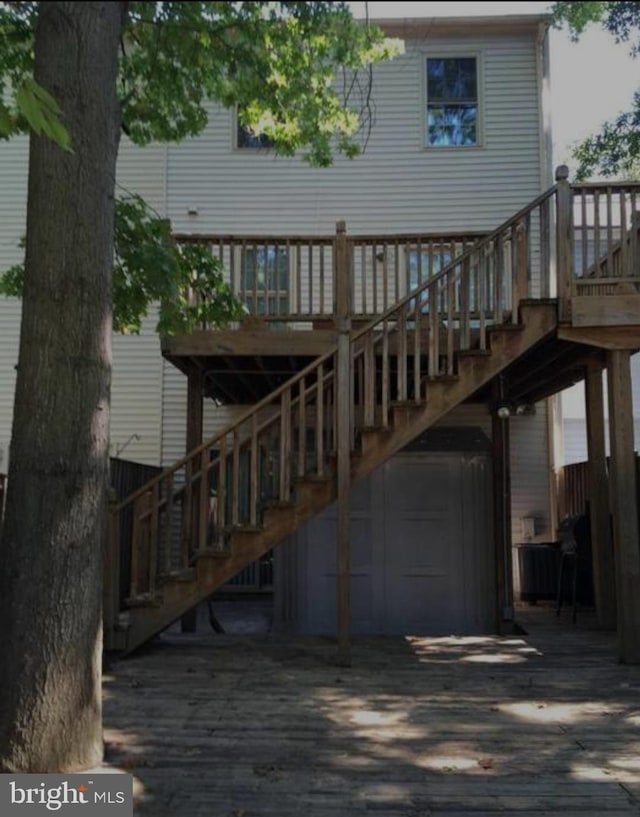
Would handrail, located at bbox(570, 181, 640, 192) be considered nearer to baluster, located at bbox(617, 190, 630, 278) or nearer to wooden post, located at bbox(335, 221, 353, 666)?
baluster, located at bbox(617, 190, 630, 278)

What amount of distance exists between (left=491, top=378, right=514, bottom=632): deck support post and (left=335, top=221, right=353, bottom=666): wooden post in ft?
8.45

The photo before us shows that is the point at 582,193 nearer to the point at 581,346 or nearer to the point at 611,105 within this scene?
the point at 581,346

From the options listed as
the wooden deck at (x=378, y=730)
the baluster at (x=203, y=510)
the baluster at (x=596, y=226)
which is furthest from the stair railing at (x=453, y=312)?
the wooden deck at (x=378, y=730)

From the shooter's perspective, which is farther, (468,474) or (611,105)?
(611,105)

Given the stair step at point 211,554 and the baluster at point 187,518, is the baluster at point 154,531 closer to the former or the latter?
the baluster at point 187,518

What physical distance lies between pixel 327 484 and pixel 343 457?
334 mm

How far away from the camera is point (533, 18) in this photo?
426 inches

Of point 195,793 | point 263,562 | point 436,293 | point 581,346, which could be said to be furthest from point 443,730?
point 263,562

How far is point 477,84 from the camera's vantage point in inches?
448

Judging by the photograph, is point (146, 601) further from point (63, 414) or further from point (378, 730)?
point (63, 414)

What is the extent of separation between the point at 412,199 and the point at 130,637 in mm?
7482

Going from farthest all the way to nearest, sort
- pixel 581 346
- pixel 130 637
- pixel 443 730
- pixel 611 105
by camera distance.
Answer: pixel 611 105, pixel 581 346, pixel 130 637, pixel 443 730

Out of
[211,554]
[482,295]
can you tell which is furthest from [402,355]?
[211,554]

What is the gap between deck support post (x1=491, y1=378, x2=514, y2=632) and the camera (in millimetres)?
8516
